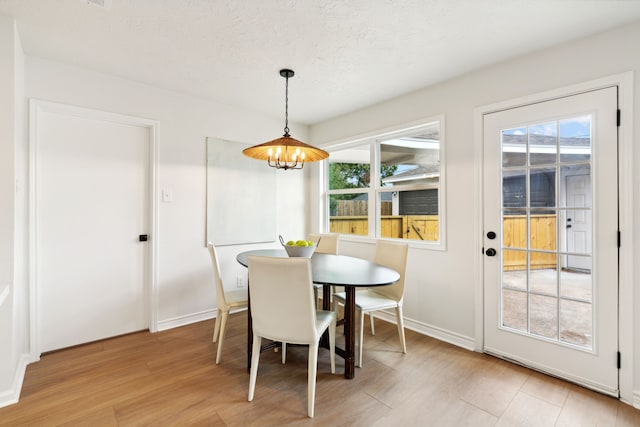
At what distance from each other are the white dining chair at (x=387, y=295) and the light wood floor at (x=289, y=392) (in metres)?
0.27

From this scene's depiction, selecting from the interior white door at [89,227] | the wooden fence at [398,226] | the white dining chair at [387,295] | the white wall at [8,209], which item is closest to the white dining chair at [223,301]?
the white dining chair at [387,295]

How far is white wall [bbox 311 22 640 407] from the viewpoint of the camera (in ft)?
6.26

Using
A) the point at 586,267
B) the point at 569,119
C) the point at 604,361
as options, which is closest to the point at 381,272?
the point at 586,267

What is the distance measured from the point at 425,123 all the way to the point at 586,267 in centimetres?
178

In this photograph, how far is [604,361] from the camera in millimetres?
1986

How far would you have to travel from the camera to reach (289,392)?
1.99m

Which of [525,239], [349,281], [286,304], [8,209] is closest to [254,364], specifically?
[286,304]

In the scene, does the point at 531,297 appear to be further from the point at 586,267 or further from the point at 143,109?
the point at 143,109

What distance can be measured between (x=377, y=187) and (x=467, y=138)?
1164 mm

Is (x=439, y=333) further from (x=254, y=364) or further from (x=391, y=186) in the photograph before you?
(x=254, y=364)

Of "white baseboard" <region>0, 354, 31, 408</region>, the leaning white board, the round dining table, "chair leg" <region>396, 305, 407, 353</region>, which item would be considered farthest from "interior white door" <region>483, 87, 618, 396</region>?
"white baseboard" <region>0, 354, 31, 408</region>

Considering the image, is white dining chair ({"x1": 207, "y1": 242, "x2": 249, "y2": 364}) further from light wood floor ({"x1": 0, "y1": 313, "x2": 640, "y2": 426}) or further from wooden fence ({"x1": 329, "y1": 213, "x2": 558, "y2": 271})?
wooden fence ({"x1": 329, "y1": 213, "x2": 558, "y2": 271})

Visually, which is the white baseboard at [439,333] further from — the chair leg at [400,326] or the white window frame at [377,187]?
the white window frame at [377,187]

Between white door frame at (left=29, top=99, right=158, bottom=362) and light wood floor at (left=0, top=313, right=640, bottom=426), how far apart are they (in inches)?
15.6
